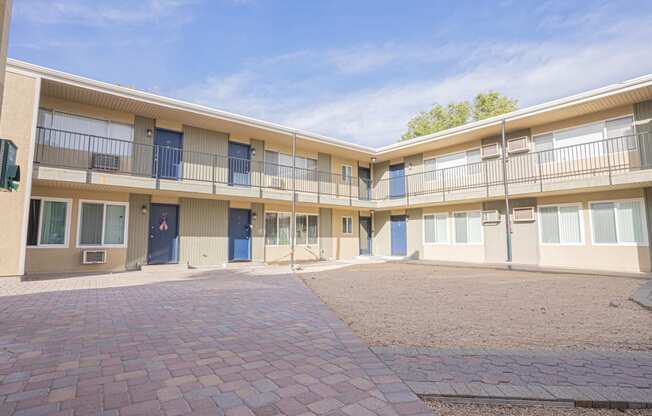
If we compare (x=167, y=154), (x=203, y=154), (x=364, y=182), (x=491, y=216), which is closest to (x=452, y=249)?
(x=491, y=216)

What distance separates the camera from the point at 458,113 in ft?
91.9

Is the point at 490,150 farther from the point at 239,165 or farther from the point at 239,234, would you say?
the point at 239,234

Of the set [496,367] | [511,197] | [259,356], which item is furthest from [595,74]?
[259,356]

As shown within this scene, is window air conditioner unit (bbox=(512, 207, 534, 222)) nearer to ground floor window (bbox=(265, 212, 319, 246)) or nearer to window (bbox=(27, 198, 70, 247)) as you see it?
ground floor window (bbox=(265, 212, 319, 246))

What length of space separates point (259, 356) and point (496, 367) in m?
2.31

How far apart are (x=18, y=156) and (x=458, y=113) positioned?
2787 cm

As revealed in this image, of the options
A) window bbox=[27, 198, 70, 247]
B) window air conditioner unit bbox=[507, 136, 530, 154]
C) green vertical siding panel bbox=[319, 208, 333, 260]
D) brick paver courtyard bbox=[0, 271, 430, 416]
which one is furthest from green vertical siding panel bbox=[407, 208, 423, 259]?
window bbox=[27, 198, 70, 247]

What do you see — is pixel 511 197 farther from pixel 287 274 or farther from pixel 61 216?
pixel 61 216

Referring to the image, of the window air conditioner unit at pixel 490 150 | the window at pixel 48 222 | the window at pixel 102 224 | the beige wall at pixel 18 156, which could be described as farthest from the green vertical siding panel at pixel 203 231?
the window air conditioner unit at pixel 490 150

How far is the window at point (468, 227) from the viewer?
50.0ft

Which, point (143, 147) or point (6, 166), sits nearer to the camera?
point (6, 166)

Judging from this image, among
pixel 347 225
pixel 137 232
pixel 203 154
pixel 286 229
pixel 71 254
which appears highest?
pixel 203 154

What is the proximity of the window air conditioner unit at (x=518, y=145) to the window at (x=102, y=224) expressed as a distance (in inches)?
599

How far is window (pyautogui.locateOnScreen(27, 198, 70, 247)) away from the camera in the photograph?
1022cm
